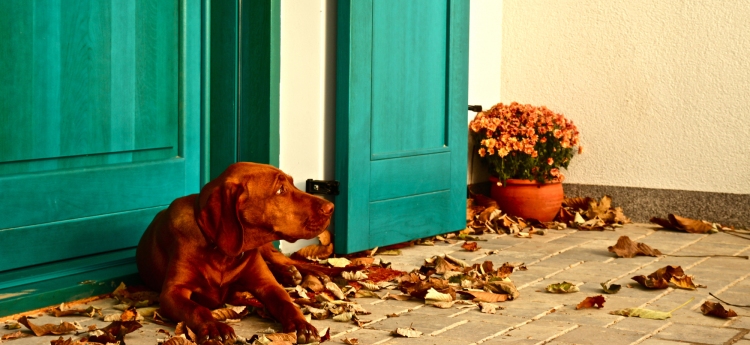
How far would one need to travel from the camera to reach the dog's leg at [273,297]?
3.21 meters

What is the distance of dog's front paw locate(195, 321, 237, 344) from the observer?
312 centimetres

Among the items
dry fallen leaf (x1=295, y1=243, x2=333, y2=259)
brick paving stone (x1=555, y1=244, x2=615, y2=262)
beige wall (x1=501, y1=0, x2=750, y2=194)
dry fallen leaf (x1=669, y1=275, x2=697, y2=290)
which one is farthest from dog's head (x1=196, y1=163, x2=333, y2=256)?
beige wall (x1=501, y1=0, x2=750, y2=194)

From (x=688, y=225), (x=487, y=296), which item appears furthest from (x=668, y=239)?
(x=487, y=296)

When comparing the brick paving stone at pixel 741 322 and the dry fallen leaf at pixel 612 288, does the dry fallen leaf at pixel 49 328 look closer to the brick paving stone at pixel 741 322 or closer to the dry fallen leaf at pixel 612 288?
the dry fallen leaf at pixel 612 288

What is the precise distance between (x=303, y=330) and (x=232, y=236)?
450mm

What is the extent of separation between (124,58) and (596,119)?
3575 millimetres

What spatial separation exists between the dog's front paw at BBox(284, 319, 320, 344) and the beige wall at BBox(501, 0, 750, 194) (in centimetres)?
372

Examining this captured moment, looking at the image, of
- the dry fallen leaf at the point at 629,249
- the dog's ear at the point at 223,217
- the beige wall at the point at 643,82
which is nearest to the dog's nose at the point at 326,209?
the dog's ear at the point at 223,217

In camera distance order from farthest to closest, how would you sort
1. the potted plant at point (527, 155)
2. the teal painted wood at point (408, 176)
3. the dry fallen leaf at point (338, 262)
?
the potted plant at point (527, 155) → the teal painted wood at point (408, 176) → the dry fallen leaf at point (338, 262)

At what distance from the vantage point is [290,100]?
15.3 feet

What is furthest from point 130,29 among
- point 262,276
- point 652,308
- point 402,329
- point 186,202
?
point 652,308

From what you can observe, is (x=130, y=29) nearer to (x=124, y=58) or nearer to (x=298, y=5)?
(x=124, y=58)

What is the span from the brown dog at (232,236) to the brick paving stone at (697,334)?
1.26 metres

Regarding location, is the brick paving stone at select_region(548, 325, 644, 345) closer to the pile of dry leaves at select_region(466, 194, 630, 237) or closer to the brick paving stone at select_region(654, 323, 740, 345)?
the brick paving stone at select_region(654, 323, 740, 345)
